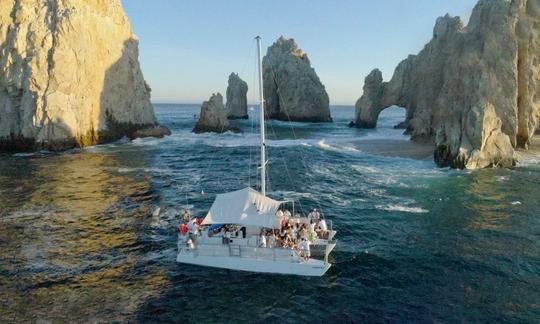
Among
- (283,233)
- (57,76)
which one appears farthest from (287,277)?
(57,76)

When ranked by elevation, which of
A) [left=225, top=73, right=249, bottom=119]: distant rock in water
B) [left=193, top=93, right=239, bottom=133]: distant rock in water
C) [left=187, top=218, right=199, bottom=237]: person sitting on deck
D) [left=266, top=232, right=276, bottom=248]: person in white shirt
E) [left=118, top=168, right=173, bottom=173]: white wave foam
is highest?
[left=225, top=73, right=249, bottom=119]: distant rock in water

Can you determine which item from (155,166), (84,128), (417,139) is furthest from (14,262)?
(417,139)

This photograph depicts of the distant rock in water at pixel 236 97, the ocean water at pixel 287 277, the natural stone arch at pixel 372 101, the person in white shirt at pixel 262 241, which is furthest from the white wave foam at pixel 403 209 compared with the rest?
the distant rock in water at pixel 236 97

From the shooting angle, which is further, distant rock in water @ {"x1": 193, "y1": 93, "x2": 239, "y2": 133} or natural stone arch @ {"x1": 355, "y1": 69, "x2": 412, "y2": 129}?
natural stone arch @ {"x1": 355, "y1": 69, "x2": 412, "y2": 129}

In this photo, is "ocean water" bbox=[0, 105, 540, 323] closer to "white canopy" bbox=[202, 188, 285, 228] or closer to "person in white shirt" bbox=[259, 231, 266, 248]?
"person in white shirt" bbox=[259, 231, 266, 248]

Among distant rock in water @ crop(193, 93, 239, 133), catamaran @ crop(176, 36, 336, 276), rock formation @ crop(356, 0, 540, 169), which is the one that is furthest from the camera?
distant rock in water @ crop(193, 93, 239, 133)

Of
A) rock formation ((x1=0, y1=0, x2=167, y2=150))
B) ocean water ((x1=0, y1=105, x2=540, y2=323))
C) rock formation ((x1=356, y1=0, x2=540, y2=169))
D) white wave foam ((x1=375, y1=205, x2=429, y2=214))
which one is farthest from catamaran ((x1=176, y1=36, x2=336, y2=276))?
rock formation ((x1=0, y1=0, x2=167, y2=150))
